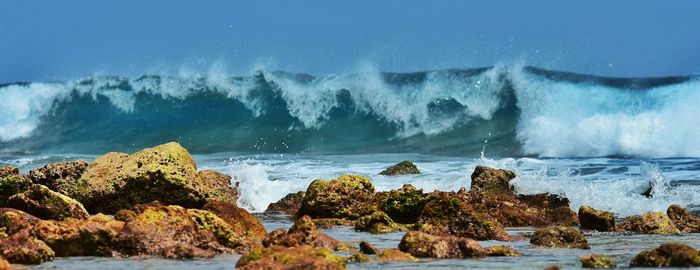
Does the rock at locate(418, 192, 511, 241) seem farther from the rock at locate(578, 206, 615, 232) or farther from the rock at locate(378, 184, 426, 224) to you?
the rock at locate(578, 206, 615, 232)

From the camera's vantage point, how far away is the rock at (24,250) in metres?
8.12

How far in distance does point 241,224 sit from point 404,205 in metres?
3.23

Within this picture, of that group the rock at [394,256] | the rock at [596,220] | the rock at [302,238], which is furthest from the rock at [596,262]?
the rock at [596,220]

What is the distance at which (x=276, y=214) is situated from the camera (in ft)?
47.8

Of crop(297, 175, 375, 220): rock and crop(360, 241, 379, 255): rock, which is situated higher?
crop(297, 175, 375, 220): rock

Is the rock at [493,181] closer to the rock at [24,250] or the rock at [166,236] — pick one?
the rock at [166,236]

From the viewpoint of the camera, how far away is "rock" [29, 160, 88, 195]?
13383 millimetres

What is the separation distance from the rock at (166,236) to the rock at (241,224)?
0.32 meters

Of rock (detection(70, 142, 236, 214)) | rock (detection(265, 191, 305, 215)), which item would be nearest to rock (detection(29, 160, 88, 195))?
rock (detection(70, 142, 236, 214))

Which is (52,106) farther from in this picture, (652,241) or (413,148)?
(652,241)

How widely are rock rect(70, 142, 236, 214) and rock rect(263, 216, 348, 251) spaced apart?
4.10 meters

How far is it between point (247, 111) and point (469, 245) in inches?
1066

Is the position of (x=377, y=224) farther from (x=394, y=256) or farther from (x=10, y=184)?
(x=10, y=184)

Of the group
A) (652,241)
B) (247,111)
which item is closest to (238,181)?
(652,241)
